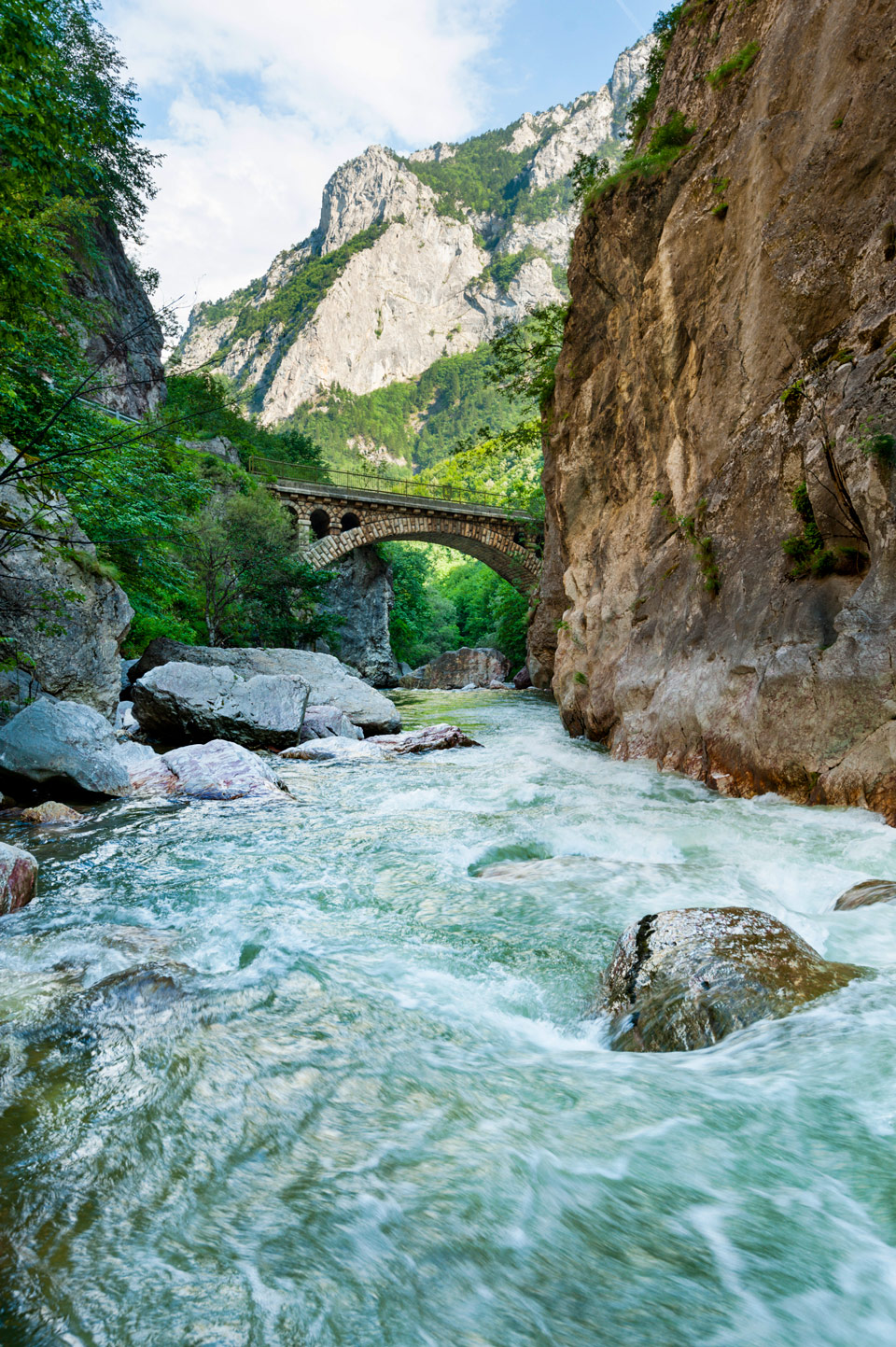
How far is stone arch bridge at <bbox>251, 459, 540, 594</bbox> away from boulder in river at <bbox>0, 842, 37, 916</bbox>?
27840 mm

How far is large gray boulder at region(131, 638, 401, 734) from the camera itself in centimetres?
1448

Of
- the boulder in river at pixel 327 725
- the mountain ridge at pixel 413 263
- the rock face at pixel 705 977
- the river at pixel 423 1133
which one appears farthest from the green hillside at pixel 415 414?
A: the rock face at pixel 705 977

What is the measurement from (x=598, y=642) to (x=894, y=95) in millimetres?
8171

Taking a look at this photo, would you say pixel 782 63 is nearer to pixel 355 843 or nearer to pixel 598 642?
pixel 598 642

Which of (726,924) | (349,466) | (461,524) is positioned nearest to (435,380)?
(349,466)

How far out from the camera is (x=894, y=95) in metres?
6.64

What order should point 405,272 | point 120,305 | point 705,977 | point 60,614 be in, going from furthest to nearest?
1. point 405,272
2. point 120,305
3. point 60,614
4. point 705,977

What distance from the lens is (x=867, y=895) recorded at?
4.05m

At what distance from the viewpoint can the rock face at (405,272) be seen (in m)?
113

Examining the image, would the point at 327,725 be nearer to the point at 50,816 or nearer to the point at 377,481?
the point at 50,816

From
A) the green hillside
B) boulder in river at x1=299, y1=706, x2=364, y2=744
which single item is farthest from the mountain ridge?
boulder in river at x1=299, y1=706, x2=364, y2=744

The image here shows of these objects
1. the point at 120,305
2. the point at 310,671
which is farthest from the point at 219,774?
the point at 120,305

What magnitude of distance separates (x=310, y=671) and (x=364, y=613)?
68.7ft

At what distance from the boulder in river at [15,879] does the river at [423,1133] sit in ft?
0.41
